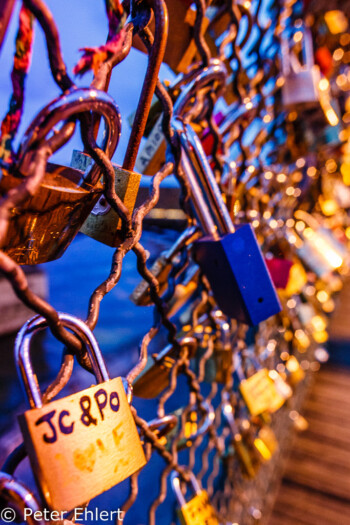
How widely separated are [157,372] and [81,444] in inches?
10.9

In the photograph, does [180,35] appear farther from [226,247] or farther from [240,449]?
[240,449]

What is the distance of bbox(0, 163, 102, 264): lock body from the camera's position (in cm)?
26

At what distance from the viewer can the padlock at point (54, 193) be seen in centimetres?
25

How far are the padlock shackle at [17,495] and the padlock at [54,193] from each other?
0.16m

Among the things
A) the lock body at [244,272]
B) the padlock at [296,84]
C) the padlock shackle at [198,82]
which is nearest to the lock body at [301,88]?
the padlock at [296,84]

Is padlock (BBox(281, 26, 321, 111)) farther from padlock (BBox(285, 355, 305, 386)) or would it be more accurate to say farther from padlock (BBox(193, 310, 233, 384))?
padlock (BBox(285, 355, 305, 386))

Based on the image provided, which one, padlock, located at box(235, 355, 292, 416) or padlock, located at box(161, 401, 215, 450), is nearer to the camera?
padlock, located at box(161, 401, 215, 450)

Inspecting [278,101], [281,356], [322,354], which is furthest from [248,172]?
[322,354]

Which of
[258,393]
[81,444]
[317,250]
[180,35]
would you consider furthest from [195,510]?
[317,250]

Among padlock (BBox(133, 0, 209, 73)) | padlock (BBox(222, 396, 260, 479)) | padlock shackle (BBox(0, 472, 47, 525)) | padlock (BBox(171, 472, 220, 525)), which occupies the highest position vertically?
padlock (BBox(133, 0, 209, 73))

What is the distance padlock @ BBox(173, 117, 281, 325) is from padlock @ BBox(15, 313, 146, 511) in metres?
0.19

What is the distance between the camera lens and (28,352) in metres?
0.27

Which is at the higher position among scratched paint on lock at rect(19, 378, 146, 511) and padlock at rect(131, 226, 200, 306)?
padlock at rect(131, 226, 200, 306)

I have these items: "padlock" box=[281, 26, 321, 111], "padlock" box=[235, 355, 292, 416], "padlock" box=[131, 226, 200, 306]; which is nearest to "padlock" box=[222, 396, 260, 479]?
"padlock" box=[235, 355, 292, 416]
